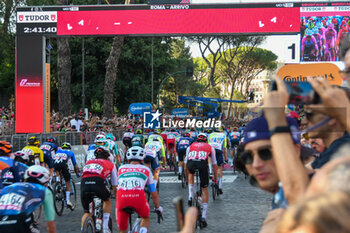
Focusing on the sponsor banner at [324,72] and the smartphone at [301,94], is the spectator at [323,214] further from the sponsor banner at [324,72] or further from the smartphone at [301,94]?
the sponsor banner at [324,72]

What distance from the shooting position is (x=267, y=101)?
206cm

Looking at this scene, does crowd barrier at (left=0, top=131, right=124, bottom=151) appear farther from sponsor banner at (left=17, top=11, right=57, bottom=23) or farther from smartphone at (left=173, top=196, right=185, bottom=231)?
smartphone at (left=173, top=196, right=185, bottom=231)

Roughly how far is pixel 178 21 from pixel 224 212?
10340 mm

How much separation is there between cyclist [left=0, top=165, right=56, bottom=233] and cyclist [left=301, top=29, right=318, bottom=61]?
14786mm

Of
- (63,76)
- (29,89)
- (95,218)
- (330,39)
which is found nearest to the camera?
(95,218)

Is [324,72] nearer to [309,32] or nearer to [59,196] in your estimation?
[59,196]

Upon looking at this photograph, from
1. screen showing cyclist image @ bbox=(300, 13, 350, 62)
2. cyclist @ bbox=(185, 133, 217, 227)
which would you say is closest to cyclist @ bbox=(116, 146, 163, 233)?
cyclist @ bbox=(185, 133, 217, 227)

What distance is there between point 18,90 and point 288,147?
20.7 meters

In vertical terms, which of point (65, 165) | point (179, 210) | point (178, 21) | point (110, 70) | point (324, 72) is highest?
point (178, 21)

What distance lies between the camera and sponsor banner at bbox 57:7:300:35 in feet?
67.5

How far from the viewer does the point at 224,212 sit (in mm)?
12219

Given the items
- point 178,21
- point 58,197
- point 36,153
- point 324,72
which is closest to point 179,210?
point 324,72

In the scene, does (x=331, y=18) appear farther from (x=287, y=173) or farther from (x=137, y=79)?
(x=137, y=79)

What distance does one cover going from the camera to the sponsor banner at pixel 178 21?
20578mm
